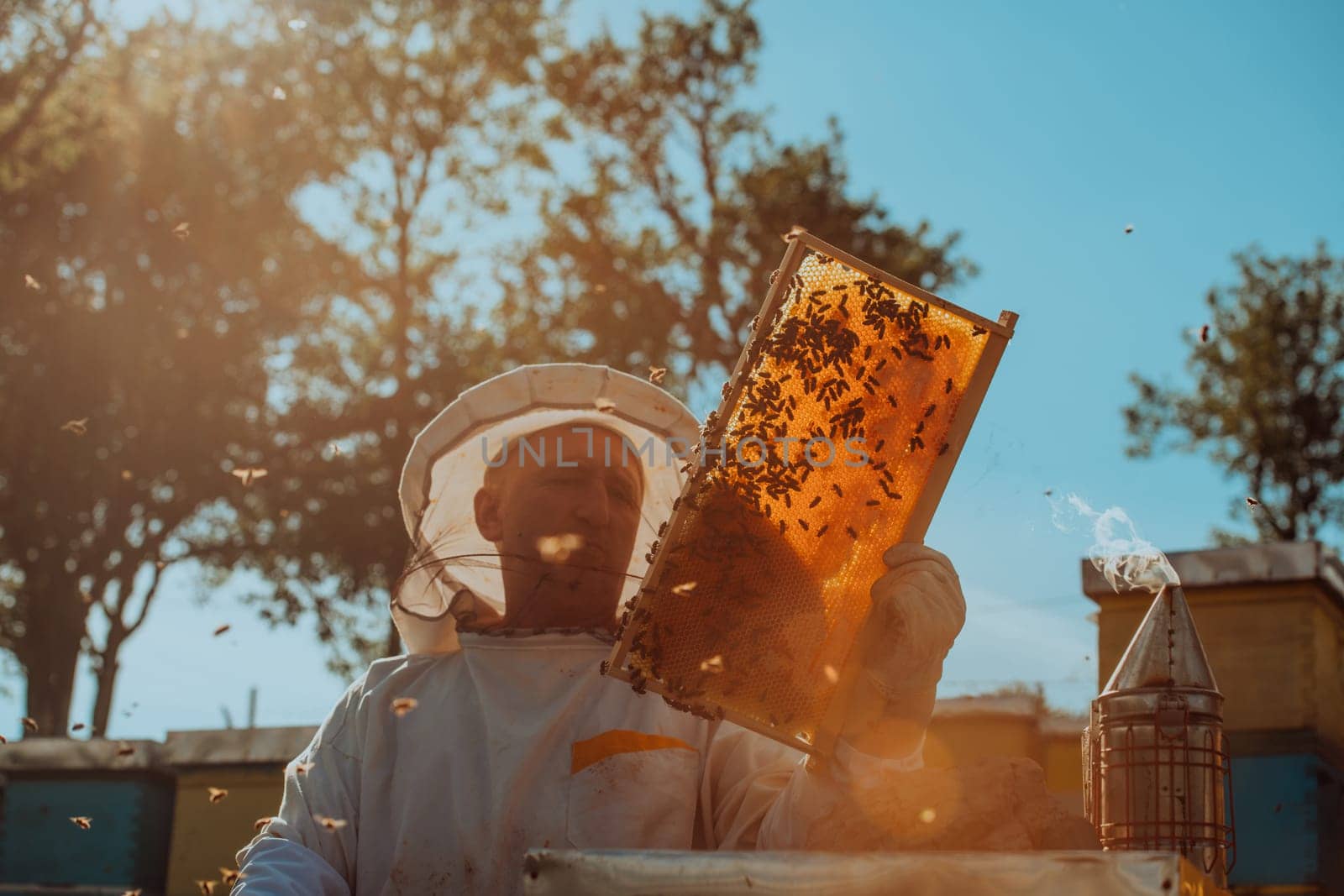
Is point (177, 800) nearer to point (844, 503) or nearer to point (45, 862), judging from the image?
point (45, 862)

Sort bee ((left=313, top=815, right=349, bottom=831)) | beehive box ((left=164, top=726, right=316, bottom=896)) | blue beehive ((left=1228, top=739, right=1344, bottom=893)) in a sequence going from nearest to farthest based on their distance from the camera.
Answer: bee ((left=313, top=815, right=349, bottom=831)) < blue beehive ((left=1228, top=739, right=1344, bottom=893)) < beehive box ((left=164, top=726, right=316, bottom=896))

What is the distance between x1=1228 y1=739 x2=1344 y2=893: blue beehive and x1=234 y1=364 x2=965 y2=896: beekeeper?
3.53 metres

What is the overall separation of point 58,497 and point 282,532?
10.5ft

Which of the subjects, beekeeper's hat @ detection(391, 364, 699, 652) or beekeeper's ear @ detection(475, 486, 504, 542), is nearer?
beekeeper's hat @ detection(391, 364, 699, 652)

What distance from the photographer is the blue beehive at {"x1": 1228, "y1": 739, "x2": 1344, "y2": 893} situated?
20.3ft

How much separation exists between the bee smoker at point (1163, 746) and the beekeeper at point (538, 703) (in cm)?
40

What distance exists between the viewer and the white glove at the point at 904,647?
2.75 m

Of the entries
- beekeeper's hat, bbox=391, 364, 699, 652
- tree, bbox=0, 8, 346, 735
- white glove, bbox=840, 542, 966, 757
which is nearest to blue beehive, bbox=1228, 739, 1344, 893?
beekeeper's hat, bbox=391, 364, 699, 652

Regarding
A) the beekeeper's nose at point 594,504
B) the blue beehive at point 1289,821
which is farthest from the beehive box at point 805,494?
the blue beehive at point 1289,821

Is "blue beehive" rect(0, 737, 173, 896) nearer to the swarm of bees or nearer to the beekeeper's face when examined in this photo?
the beekeeper's face

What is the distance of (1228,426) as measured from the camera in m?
28.4

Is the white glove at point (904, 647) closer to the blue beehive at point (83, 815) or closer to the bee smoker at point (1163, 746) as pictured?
the bee smoker at point (1163, 746)

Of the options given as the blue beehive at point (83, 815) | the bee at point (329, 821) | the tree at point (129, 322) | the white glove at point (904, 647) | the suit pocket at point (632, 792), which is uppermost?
the tree at point (129, 322)

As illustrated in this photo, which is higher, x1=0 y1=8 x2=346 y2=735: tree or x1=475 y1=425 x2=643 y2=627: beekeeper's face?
x1=0 y1=8 x2=346 y2=735: tree
